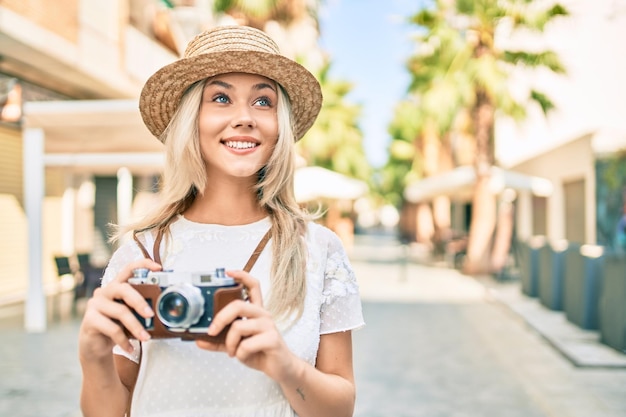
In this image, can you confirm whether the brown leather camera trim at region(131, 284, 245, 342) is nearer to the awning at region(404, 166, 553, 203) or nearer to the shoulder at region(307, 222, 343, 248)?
the shoulder at region(307, 222, 343, 248)

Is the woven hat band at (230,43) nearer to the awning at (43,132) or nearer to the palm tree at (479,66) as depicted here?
the awning at (43,132)

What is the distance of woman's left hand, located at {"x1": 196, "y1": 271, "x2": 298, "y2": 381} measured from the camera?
3.89 feet

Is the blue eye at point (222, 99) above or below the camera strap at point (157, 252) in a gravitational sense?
above

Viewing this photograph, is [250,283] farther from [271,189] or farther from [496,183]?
[496,183]

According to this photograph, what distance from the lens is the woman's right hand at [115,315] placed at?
1242 millimetres

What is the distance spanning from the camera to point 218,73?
156cm

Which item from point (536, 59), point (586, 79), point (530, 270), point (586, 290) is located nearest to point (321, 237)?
point (586, 290)

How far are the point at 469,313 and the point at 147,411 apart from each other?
9.38 m

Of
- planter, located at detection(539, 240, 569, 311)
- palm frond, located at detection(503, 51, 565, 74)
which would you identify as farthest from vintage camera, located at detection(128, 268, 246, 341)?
palm frond, located at detection(503, 51, 565, 74)

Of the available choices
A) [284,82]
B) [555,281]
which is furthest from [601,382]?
[284,82]

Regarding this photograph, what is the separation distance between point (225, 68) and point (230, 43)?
0.22ft

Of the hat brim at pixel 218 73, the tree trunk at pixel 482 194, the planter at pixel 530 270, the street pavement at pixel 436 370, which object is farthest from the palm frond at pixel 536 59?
the hat brim at pixel 218 73

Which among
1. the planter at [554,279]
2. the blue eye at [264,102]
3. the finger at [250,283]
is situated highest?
the blue eye at [264,102]

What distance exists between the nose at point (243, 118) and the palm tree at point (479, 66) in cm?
1398
